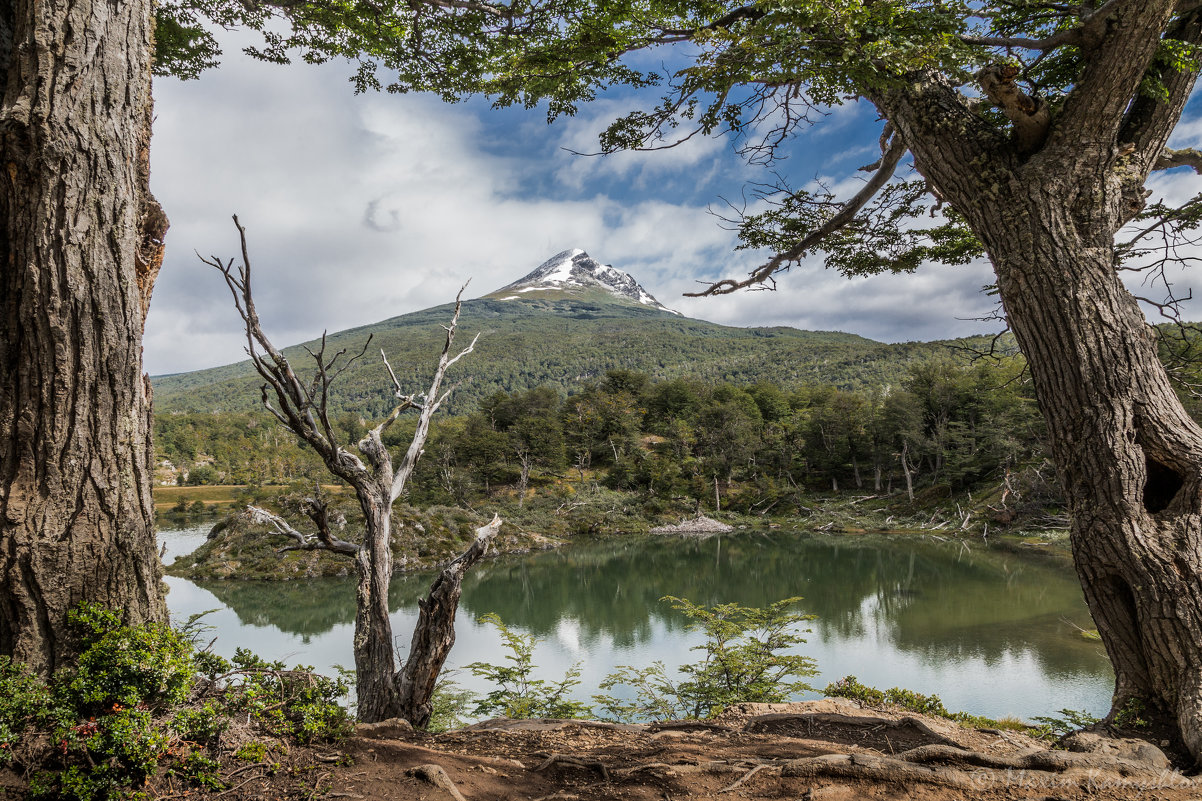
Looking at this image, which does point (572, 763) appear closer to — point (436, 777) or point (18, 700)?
point (436, 777)

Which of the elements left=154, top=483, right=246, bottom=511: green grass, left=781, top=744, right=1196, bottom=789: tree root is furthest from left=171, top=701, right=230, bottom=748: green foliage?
left=154, top=483, right=246, bottom=511: green grass

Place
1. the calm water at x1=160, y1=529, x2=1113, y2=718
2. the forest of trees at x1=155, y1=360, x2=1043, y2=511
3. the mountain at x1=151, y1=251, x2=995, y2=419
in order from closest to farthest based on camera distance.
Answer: the calm water at x1=160, y1=529, x2=1113, y2=718
the forest of trees at x1=155, y1=360, x2=1043, y2=511
the mountain at x1=151, y1=251, x2=995, y2=419

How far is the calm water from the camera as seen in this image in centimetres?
963

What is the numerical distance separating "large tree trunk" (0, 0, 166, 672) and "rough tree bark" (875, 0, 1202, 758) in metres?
3.58

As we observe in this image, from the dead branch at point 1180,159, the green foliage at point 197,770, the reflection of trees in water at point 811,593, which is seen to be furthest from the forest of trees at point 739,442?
the green foliage at point 197,770

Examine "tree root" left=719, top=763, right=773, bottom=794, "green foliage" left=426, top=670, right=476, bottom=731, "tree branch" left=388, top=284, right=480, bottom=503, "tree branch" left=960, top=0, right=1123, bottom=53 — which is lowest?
"green foliage" left=426, top=670, right=476, bottom=731

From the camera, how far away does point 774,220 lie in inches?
201

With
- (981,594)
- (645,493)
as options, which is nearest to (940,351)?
(645,493)

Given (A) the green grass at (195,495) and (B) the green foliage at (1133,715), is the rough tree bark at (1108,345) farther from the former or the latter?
(A) the green grass at (195,495)

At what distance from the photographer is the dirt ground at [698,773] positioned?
1923 mm

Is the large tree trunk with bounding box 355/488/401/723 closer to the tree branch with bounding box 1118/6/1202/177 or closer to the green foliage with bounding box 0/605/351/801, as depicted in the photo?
the green foliage with bounding box 0/605/351/801

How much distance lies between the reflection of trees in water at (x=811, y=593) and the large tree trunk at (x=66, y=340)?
12094 mm

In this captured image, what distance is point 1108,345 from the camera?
8.52 ft

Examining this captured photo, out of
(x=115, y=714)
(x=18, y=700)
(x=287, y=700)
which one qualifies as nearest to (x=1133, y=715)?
(x=287, y=700)
